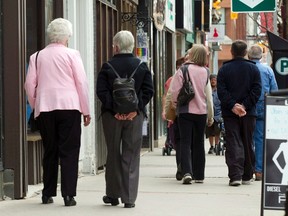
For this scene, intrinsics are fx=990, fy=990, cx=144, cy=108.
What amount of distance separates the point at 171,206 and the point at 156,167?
6.50 metres

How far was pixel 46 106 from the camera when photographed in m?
9.53

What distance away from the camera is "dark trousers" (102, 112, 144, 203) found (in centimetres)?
974

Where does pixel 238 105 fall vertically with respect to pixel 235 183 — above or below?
above

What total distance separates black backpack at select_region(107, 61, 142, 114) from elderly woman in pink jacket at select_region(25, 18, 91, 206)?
11.5 inches

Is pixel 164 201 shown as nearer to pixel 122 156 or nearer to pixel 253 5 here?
pixel 122 156

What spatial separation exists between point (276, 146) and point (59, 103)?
8.33 feet

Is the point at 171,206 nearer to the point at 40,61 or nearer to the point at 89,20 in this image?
the point at 40,61

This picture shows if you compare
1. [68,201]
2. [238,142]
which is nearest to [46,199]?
[68,201]

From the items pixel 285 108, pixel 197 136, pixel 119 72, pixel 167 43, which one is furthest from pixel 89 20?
pixel 167 43

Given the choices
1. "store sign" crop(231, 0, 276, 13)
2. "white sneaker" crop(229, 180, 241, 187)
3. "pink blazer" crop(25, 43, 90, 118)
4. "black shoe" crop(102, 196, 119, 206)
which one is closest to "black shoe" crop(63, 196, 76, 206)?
"black shoe" crop(102, 196, 119, 206)

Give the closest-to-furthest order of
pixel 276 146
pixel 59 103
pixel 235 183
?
pixel 276 146, pixel 59 103, pixel 235 183

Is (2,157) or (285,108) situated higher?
(285,108)

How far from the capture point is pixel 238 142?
40.7ft

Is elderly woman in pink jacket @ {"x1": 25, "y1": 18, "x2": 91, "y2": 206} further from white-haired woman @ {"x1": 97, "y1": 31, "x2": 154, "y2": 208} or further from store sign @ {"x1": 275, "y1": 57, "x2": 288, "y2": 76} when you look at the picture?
store sign @ {"x1": 275, "y1": 57, "x2": 288, "y2": 76}
